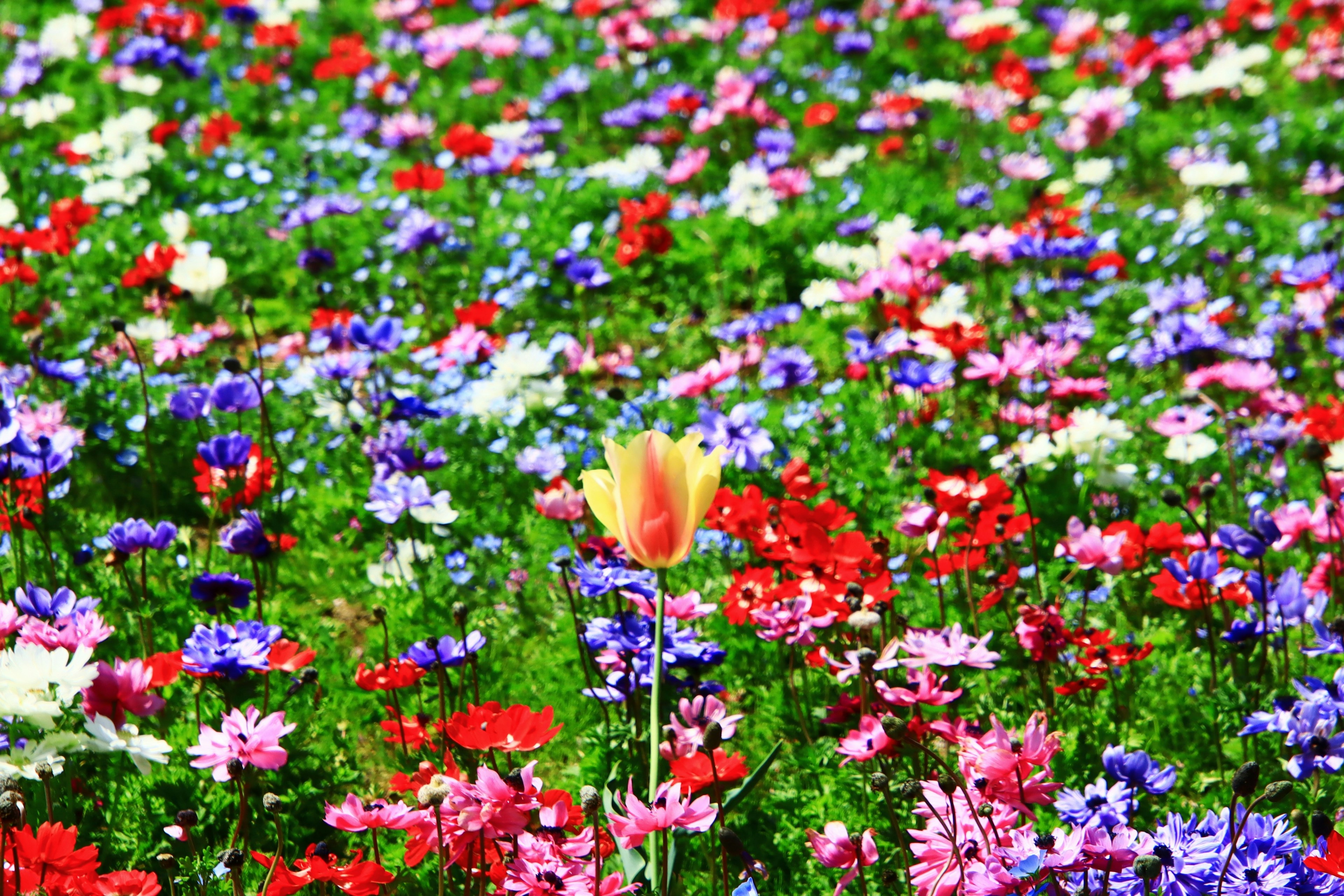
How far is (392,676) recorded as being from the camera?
2217mm

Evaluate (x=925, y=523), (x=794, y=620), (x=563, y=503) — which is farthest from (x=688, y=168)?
(x=794, y=620)

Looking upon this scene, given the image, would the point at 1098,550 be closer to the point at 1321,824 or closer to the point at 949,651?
the point at 949,651

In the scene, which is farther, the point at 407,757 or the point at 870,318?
the point at 870,318

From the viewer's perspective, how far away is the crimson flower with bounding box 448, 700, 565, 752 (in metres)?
1.74

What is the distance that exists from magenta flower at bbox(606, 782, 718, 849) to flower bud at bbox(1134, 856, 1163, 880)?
0.59 metres

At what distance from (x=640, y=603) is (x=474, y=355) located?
1.75 m

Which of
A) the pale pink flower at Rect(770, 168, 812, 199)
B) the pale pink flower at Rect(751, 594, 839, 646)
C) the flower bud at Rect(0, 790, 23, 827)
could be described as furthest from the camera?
the pale pink flower at Rect(770, 168, 812, 199)

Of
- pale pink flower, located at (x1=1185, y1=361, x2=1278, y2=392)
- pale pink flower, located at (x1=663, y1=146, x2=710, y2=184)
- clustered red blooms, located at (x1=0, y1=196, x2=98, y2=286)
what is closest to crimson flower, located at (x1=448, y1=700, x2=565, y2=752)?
pale pink flower, located at (x1=1185, y1=361, x2=1278, y2=392)

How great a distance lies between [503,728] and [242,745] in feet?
1.39

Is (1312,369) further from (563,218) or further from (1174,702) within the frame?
(563,218)

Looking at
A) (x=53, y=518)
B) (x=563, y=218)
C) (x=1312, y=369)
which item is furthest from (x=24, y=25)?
(x=1312, y=369)

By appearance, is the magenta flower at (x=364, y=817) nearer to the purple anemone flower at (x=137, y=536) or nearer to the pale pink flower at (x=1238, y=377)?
the purple anemone flower at (x=137, y=536)

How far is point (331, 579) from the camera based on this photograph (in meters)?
3.26

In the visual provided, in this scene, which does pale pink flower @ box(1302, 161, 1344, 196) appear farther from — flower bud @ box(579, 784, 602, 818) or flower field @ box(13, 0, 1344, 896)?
flower bud @ box(579, 784, 602, 818)
